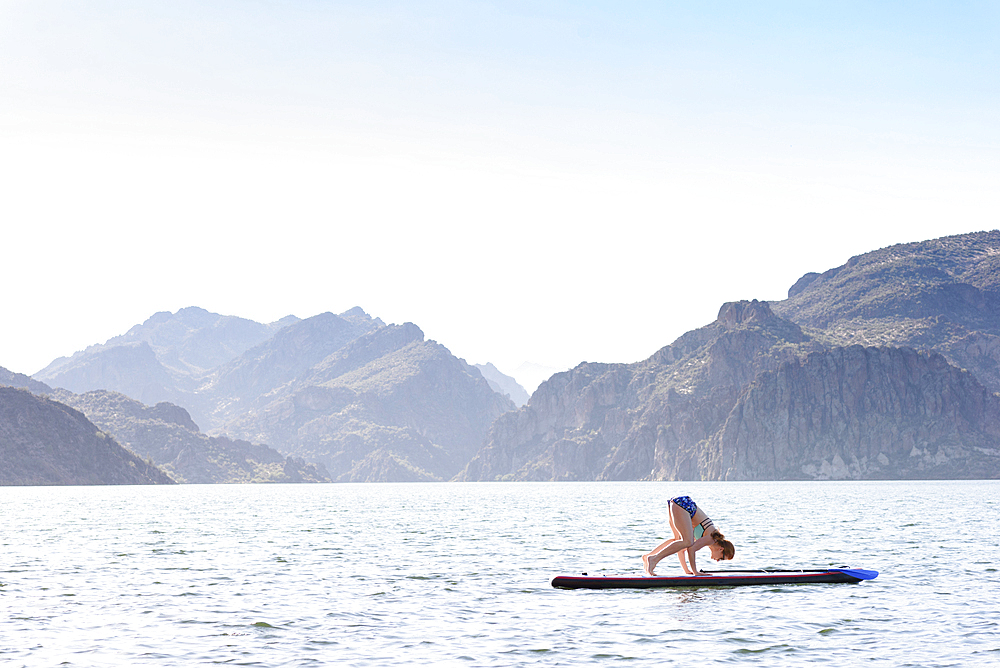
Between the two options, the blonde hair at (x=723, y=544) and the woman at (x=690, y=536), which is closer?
the blonde hair at (x=723, y=544)

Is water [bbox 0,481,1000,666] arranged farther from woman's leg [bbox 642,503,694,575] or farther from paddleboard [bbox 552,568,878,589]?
woman's leg [bbox 642,503,694,575]

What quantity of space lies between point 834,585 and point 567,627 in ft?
58.8

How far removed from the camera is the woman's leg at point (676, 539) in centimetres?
4153

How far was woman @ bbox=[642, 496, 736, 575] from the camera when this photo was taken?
41469 mm

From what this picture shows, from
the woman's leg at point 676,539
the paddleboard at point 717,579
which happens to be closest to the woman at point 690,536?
the woman's leg at point 676,539

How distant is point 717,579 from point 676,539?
8.13ft

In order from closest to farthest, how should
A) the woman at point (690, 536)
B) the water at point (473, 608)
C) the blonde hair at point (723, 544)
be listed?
the water at point (473, 608)
the blonde hair at point (723, 544)
the woman at point (690, 536)

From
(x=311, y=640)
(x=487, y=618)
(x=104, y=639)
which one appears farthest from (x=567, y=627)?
(x=104, y=639)

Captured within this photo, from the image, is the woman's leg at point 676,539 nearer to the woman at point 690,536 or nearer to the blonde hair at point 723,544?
the woman at point 690,536

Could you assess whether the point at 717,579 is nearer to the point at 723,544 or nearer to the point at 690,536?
the point at 723,544

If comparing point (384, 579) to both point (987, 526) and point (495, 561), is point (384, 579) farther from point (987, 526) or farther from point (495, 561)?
point (987, 526)

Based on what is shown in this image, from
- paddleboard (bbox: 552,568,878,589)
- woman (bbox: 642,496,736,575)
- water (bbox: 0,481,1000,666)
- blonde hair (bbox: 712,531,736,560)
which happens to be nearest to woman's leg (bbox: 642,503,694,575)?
woman (bbox: 642,496,736,575)

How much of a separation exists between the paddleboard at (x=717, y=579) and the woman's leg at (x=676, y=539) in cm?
82

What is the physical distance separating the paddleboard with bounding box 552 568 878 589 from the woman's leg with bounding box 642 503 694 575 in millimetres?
825
